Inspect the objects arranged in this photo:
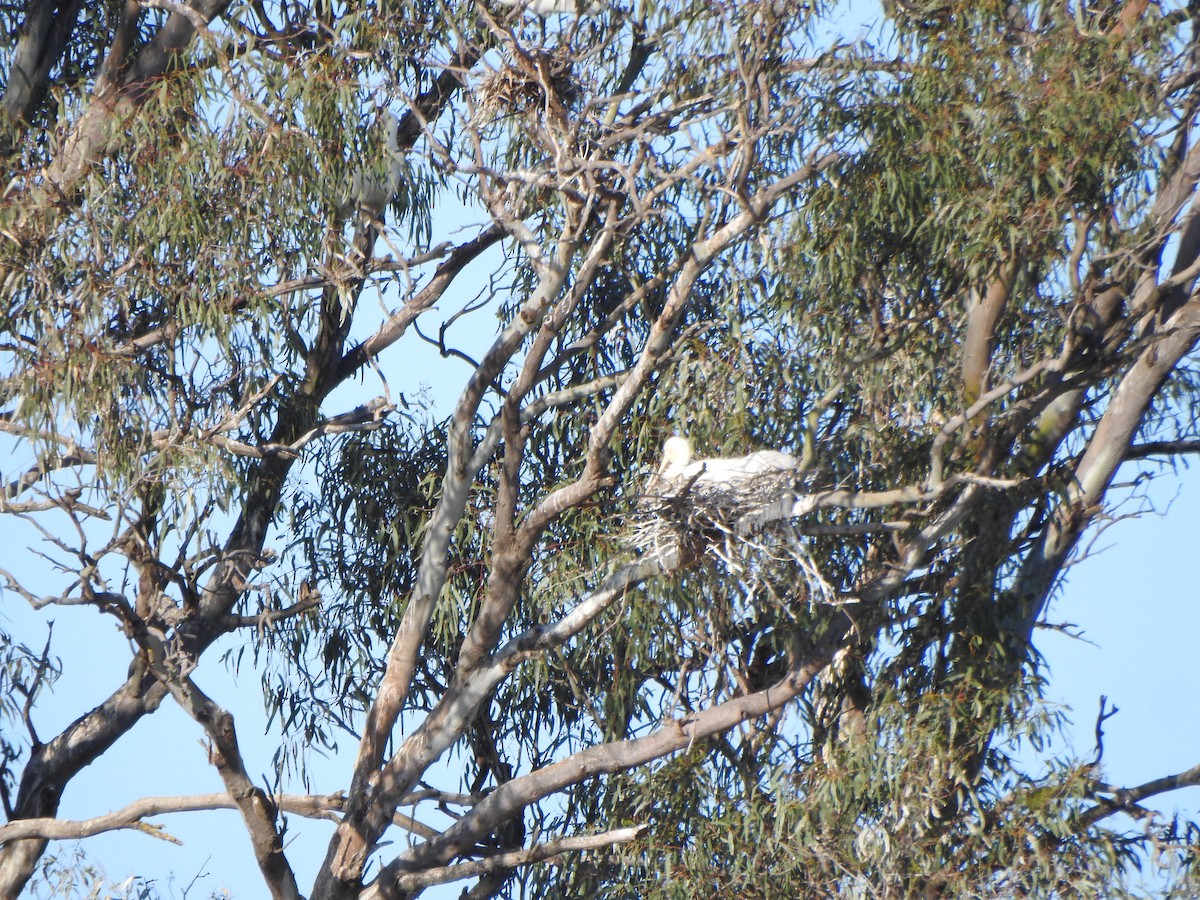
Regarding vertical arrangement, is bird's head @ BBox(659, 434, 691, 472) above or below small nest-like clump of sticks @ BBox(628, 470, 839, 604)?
above

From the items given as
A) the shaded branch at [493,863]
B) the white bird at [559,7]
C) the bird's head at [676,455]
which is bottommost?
the shaded branch at [493,863]

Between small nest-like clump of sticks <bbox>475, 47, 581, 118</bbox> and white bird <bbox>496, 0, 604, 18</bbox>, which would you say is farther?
white bird <bbox>496, 0, 604, 18</bbox>

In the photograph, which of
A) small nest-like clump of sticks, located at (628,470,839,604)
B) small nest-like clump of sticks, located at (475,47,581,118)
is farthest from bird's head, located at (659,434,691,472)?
small nest-like clump of sticks, located at (475,47,581,118)

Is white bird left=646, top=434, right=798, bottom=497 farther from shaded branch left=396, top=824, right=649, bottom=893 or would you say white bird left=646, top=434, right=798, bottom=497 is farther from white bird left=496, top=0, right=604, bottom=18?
white bird left=496, top=0, right=604, bottom=18

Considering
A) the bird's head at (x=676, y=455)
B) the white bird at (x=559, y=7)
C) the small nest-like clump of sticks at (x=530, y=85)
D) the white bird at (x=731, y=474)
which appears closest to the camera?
the white bird at (x=731, y=474)

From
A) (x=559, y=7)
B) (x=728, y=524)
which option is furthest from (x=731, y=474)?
(x=559, y=7)

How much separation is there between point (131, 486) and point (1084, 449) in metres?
3.55

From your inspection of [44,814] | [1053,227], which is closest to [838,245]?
[1053,227]

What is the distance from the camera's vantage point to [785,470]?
4562mm

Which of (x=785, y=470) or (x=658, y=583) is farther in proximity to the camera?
(x=658, y=583)

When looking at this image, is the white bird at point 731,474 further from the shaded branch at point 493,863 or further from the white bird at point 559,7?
the white bird at point 559,7

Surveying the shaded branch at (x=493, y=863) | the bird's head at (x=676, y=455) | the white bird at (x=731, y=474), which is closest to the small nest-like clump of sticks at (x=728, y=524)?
the white bird at (x=731, y=474)

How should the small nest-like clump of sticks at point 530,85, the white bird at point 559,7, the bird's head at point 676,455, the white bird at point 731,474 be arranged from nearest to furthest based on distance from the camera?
the white bird at point 731,474 → the bird's head at point 676,455 → the small nest-like clump of sticks at point 530,85 → the white bird at point 559,7

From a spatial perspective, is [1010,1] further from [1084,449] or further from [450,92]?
[450,92]
